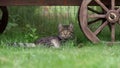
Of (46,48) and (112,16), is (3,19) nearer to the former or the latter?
(46,48)

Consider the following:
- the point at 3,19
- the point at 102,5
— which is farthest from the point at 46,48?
the point at 3,19

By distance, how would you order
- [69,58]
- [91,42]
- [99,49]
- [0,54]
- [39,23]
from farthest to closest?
[39,23] → [91,42] → [99,49] → [0,54] → [69,58]

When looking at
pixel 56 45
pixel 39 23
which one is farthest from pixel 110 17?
pixel 39 23

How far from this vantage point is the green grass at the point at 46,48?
21.0 ft

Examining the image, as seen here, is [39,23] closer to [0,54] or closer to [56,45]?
[56,45]

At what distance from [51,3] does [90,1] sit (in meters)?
0.89

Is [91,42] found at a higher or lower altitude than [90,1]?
lower

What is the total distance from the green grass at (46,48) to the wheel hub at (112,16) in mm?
570

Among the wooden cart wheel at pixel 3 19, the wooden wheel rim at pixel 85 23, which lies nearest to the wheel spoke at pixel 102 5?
the wooden wheel rim at pixel 85 23

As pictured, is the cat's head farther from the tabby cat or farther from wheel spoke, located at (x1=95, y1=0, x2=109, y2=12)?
wheel spoke, located at (x1=95, y1=0, x2=109, y2=12)

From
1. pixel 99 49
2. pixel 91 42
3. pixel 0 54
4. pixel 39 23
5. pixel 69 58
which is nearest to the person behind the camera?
pixel 69 58

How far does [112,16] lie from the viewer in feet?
29.7

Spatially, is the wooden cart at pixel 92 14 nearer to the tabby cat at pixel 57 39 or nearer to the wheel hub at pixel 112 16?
the wheel hub at pixel 112 16

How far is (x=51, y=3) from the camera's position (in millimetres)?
9430
